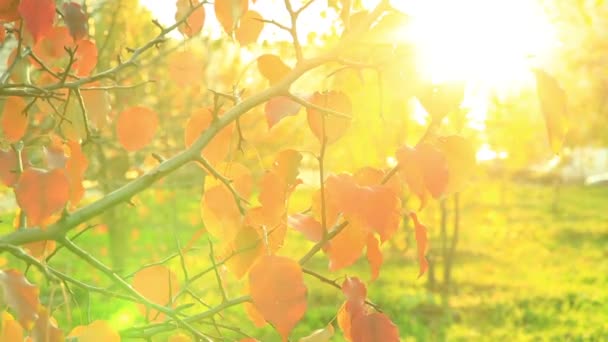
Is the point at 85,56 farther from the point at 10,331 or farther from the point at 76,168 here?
the point at 10,331

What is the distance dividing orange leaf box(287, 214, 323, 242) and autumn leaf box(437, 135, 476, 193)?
293 millimetres

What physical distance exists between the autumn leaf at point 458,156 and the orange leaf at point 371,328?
0.30m

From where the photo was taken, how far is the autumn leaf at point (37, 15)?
1.98 metres

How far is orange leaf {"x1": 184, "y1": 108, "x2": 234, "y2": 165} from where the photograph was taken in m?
2.18

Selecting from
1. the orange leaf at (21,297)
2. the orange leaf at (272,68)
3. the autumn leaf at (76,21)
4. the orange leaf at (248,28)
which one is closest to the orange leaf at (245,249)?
the orange leaf at (272,68)

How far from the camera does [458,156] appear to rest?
1.87 meters

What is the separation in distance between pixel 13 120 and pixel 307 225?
41.1 inches

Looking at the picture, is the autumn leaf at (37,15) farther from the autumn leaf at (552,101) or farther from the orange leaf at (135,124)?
the autumn leaf at (552,101)

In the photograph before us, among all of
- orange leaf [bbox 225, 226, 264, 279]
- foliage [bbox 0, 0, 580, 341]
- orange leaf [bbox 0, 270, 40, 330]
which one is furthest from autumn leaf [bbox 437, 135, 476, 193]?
orange leaf [bbox 0, 270, 40, 330]

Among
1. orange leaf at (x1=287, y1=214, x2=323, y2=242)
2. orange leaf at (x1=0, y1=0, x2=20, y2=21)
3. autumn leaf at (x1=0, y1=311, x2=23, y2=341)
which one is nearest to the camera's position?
autumn leaf at (x1=0, y1=311, x2=23, y2=341)

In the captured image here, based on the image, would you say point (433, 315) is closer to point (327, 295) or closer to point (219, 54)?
point (327, 295)

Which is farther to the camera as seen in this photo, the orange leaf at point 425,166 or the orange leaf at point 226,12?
the orange leaf at point 226,12

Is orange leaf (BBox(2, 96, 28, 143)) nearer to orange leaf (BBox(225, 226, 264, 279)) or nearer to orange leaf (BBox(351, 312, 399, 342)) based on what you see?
orange leaf (BBox(225, 226, 264, 279))

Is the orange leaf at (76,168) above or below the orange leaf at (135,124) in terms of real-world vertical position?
below
